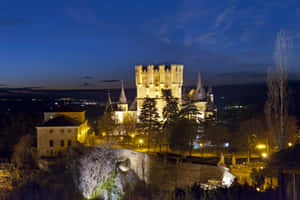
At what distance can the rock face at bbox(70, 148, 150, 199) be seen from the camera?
54.4 ft

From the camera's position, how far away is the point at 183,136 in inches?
944

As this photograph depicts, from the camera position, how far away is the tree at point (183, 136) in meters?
23.4

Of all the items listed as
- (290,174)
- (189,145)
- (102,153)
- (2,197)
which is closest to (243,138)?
(189,145)

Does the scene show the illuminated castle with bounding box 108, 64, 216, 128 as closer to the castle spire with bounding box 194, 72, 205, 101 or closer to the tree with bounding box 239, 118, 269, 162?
the castle spire with bounding box 194, 72, 205, 101

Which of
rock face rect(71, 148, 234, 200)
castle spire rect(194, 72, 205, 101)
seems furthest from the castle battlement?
rock face rect(71, 148, 234, 200)

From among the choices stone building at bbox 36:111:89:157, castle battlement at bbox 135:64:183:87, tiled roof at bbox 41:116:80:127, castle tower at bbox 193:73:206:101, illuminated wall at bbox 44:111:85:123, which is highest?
castle battlement at bbox 135:64:183:87

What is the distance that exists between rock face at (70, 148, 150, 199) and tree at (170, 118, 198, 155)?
200 inches

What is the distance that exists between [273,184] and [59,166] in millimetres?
19462

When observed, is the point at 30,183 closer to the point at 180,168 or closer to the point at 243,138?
the point at 180,168

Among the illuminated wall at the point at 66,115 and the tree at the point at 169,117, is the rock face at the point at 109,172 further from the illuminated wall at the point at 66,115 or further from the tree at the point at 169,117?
the illuminated wall at the point at 66,115

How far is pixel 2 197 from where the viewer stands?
21.6 meters

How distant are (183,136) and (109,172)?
9163 mm

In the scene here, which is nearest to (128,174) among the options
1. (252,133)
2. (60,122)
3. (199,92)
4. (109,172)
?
(109,172)

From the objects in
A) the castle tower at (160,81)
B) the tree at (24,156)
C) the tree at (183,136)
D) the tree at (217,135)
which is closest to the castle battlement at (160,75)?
the castle tower at (160,81)
